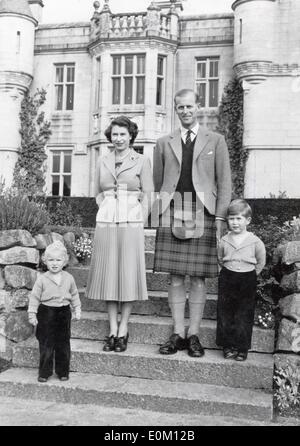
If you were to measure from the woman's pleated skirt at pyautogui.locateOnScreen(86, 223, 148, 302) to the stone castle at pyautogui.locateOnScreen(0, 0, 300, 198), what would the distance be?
456 inches

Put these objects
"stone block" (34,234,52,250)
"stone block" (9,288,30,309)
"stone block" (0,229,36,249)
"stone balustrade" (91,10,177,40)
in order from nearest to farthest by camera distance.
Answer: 1. "stone block" (9,288,30,309)
2. "stone block" (0,229,36,249)
3. "stone block" (34,234,52,250)
4. "stone balustrade" (91,10,177,40)

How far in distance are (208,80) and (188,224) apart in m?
13.7

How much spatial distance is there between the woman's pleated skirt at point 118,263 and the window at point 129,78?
1311 cm

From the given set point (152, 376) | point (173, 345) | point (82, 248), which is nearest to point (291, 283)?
point (173, 345)

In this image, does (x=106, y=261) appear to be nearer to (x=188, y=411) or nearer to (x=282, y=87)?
(x=188, y=411)

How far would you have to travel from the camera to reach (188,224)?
4234 mm

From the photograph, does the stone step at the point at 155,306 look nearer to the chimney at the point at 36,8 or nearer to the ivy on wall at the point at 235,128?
the ivy on wall at the point at 235,128

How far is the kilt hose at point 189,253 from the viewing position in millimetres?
4172

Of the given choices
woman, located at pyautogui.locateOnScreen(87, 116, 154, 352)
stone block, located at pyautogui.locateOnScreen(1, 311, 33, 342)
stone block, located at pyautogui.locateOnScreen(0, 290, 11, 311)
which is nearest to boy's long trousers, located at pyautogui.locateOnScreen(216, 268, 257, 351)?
woman, located at pyautogui.locateOnScreen(87, 116, 154, 352)

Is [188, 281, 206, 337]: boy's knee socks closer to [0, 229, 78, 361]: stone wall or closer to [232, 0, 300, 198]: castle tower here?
[0, 229, 78, 361]: stone wall

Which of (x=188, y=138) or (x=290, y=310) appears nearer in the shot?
(x=290, y=310)

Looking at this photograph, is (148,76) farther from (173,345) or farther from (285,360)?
(285,360)

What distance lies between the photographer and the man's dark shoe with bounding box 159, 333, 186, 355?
4160mm

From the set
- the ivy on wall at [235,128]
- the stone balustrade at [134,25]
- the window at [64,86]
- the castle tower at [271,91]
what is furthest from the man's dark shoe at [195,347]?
the window at [64,86]
